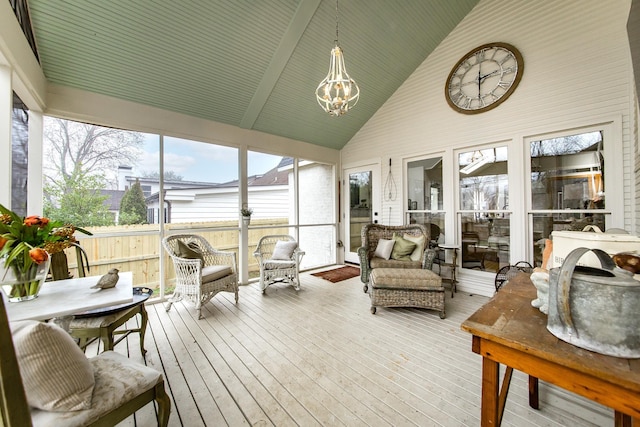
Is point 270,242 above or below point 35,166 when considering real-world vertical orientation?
below

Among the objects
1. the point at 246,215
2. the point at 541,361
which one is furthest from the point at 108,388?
the point at 246,215

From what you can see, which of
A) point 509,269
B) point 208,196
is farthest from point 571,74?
point 208,196

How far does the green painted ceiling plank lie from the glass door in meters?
A: 2.51

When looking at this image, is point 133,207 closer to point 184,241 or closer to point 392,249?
point 184,241

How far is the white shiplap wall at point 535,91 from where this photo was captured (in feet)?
9.04

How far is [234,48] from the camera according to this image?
3172 millimetres

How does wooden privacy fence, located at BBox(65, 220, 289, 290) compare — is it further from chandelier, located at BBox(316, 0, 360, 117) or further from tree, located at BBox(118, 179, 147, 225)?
chandelier, located at BBox(316, 0, 360, 117)

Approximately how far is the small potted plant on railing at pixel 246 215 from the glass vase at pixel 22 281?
2.81 meters

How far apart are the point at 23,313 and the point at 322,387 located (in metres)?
1.73

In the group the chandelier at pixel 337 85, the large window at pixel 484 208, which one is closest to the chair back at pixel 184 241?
the chandelier at pixel 337 85

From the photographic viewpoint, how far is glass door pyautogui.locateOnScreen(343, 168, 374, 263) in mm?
5430

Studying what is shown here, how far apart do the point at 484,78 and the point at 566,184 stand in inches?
73.0

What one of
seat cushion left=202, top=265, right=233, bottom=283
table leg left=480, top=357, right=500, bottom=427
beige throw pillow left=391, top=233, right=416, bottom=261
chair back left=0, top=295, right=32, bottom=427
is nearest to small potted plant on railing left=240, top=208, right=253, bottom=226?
seat cushion left=202, top=265, right=233, bottom=283

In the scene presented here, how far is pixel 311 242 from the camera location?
5.55 metres
